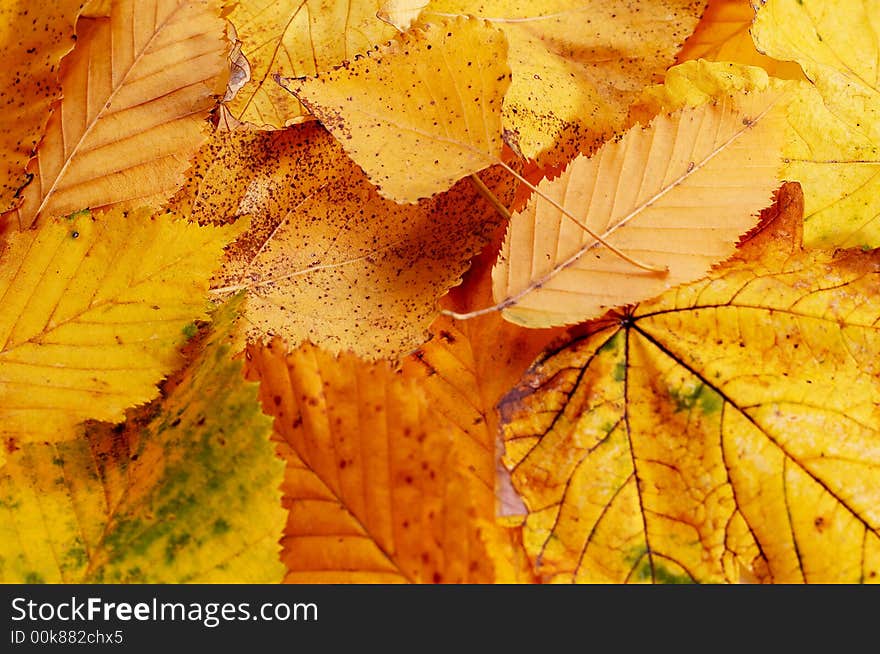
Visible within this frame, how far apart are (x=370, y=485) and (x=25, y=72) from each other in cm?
64

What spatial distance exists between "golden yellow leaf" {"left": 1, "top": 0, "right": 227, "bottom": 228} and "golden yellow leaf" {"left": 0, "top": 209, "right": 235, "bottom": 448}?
11cm

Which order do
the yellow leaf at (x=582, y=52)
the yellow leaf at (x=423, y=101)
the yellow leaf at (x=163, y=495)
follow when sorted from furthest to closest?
1. the yellow leaf at (x=582, y=52)
2. the yellow leaf at (x=423, y=101)
3. the yellow leaf at (x=163, y=495)

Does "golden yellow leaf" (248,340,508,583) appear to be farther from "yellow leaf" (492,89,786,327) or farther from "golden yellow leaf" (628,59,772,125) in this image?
"golden yellow leaf" (628,59,772,125)

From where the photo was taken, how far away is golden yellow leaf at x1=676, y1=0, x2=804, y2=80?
1.05 meters

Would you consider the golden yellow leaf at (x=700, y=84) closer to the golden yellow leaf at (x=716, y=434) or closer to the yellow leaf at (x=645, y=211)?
the yellow leaf at (x=645, y=211)

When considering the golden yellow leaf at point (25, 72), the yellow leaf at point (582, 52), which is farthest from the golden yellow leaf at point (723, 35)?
the golden yellow leaf at point (25, 72)

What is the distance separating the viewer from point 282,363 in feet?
2.69

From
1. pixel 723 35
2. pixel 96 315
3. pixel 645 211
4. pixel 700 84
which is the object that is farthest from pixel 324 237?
pixel 723 35

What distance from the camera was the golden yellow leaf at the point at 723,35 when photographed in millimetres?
1050

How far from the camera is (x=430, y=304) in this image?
0.89 meters

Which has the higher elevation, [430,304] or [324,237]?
[324,237]

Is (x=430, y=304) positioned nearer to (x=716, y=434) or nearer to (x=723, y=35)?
(x=716, y=434)

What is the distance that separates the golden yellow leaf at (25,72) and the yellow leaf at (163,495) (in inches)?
12.9
